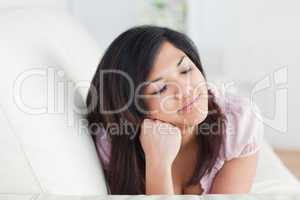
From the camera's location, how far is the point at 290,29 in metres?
2.62

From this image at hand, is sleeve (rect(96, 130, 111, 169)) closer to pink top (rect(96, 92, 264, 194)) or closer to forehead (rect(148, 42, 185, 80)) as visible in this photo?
pink top (rect(96, 92, 264, 194))

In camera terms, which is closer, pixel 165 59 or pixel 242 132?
pixel 165 59

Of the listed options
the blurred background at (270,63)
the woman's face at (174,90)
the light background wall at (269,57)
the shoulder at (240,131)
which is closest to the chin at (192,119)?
the woman's face at (174,90)

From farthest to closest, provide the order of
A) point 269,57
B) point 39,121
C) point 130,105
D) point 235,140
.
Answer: point 269,57
point 235,140
point 130,105
point 39,121

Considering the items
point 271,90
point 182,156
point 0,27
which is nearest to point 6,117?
point 0,27

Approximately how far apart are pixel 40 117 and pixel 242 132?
455mm

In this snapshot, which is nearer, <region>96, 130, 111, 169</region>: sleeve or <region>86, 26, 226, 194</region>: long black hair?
<region>86, 26, 226, 194</region>: long black hair

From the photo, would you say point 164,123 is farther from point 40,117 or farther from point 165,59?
point 40,117

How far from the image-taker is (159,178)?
3.67 ft

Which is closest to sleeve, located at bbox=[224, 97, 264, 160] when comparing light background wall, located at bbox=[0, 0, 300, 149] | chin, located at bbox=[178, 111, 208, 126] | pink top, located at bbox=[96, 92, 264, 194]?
pink top, located at bbox=[96, 92, 264, 194]

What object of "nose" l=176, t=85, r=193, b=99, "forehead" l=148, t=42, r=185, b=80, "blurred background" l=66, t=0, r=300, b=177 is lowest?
"blurred background" l=66, t=0, r=300, b=177

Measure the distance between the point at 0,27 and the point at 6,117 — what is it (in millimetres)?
237

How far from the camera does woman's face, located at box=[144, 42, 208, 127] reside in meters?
1.08

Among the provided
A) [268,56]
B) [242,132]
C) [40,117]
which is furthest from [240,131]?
[268,56]
